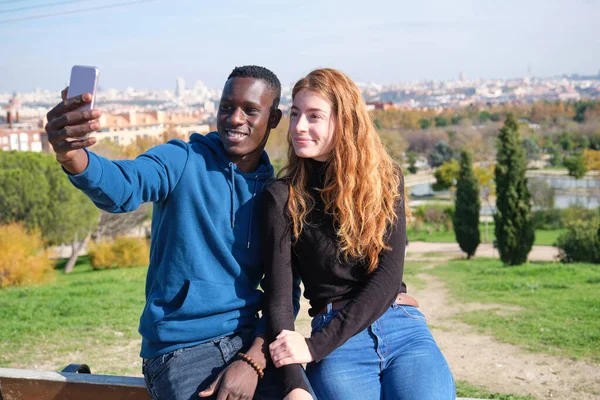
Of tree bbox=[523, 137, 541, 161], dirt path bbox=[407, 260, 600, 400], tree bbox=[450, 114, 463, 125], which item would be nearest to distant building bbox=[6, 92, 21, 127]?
tree bbox=[523, 137, 541, 161]

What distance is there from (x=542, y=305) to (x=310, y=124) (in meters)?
6.26

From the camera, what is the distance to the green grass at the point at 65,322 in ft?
17.7

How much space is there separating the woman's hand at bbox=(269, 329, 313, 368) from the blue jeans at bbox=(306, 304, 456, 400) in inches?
4.7

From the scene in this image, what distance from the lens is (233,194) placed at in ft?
7.41

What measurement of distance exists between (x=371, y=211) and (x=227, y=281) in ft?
1.79

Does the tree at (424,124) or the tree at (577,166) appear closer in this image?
the tree at (577,166)

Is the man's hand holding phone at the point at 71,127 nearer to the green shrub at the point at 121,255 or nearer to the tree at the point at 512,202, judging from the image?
the green shrub at the point at 121,255

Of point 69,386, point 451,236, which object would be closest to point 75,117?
point 69,386

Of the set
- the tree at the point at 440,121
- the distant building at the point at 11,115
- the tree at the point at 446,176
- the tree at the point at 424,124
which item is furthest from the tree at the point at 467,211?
the tree at the point at 440,121

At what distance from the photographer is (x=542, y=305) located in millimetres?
7750

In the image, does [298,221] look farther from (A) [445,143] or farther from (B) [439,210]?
(A) [445,143]

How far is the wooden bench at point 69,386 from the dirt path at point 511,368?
290cm

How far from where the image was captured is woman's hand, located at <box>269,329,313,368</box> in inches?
82.1

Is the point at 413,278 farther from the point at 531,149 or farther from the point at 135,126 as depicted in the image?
the point at 135,126
